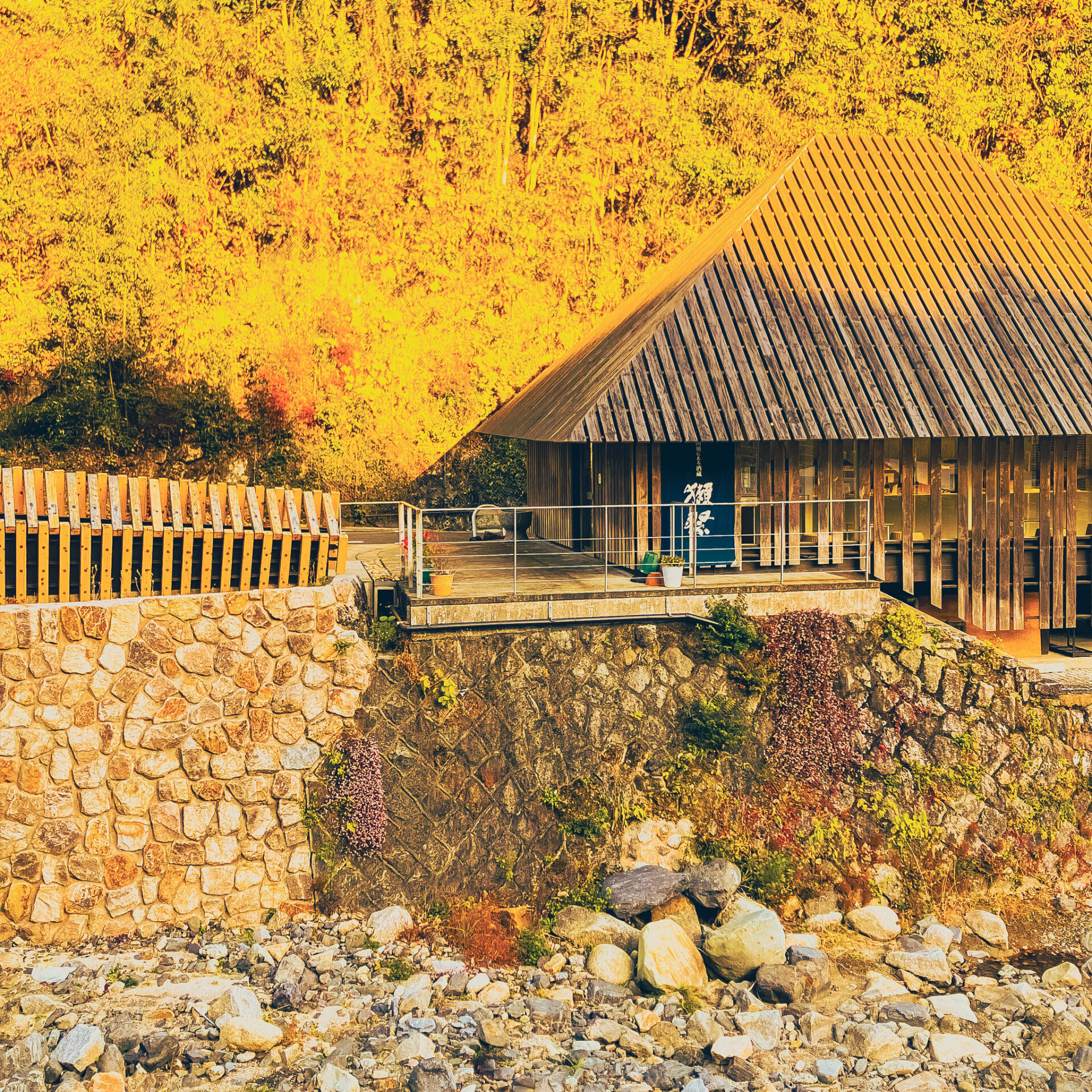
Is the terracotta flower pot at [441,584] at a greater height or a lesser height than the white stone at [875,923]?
greater

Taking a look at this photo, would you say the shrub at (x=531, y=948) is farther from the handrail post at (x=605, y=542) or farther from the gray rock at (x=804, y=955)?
the handrail post at (x=605, y=542)

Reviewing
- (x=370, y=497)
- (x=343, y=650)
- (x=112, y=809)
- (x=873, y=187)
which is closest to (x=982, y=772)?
(x=343, y=650)

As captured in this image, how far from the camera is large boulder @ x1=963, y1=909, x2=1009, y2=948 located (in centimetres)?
1383

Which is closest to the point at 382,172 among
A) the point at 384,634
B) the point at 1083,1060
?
the point at 384,634

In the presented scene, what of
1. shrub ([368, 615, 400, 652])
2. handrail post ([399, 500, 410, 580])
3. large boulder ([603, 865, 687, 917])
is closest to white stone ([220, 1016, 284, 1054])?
large boulder ([603, 865, 687, 917])

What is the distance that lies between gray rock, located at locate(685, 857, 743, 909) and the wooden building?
17.0 feet

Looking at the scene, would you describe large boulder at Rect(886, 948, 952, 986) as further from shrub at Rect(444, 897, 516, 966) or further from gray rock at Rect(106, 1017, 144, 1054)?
gray rock at Rect(106, 1017, 144, 1054)

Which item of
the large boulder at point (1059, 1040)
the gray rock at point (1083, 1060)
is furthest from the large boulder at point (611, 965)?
the gray rock at point (1083, 1060)

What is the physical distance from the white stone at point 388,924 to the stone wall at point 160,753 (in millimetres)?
1069

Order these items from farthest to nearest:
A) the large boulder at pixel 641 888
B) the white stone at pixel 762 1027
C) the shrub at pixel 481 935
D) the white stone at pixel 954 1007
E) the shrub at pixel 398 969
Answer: the large boulder at pixel 641 888 < the shrub at pixel 481 935 < the shrub at pixel 398 969 < the white stone at pixel 954 1007 < the white stone at pixel 762 1027

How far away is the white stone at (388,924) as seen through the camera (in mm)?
13352

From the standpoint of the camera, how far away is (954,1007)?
1216 centimetres

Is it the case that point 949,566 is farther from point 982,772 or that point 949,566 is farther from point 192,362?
point 192,362

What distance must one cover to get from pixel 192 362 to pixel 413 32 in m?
14.4
